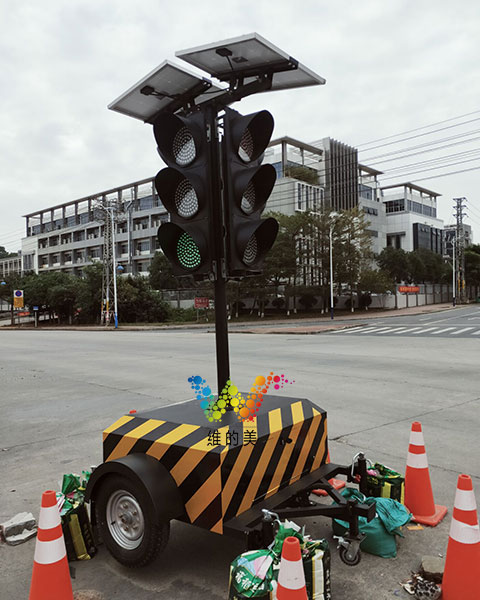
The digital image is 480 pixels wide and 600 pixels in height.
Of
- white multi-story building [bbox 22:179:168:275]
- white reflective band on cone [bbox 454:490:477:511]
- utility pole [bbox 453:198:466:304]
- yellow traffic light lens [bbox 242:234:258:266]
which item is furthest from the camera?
white multi-story building [bbox 22:179:168:275]

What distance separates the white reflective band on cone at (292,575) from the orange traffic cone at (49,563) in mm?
1296

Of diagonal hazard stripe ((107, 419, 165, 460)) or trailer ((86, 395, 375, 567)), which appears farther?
diagonal hazard stripe ((107, 419, 165, 460))

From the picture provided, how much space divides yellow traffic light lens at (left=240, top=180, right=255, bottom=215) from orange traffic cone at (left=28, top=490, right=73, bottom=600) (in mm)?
2336

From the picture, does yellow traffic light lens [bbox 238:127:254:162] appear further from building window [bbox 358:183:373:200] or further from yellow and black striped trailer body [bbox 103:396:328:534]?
building window [bbox 358:183:373:200]

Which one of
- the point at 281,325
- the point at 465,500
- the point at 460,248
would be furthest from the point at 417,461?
the point at 460,248

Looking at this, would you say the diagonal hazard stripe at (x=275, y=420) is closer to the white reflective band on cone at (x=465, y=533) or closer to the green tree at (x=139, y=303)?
the white reflective band on cone at (x=465, y=533)

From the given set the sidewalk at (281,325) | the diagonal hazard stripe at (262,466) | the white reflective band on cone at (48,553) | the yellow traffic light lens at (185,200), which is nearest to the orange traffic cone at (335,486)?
the diagonal hazard stripe at (262,466)

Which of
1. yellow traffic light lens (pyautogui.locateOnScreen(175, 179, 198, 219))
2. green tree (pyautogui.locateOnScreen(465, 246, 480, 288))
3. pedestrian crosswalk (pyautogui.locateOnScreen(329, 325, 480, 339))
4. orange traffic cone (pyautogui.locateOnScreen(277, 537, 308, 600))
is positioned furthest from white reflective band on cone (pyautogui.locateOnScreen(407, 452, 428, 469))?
green tree (pyautogui.locateOnScreen(465, 246, 480, 288))

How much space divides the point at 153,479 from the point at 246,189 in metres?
2.13

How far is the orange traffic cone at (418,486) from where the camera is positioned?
3.91 m

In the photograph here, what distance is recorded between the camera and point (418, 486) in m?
3.91

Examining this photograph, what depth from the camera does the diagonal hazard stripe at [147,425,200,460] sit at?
10.7 ft

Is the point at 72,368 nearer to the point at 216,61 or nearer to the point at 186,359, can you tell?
the point at 186,359

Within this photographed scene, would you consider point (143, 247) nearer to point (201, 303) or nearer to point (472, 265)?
point (201, 303)
